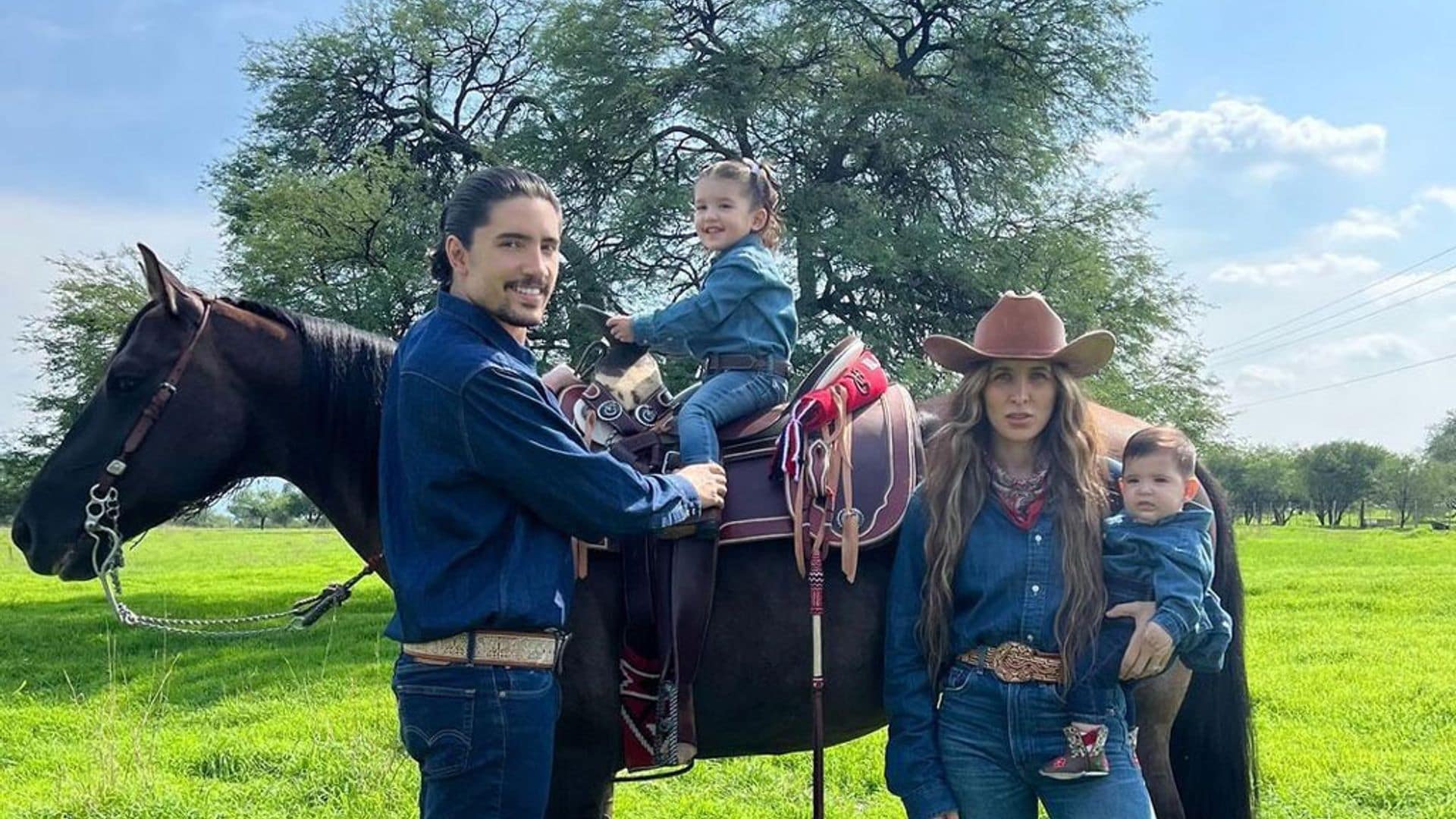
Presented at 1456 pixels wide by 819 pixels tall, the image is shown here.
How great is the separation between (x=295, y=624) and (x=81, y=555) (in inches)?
24.8

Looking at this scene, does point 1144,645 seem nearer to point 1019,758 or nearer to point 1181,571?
point 1181,571

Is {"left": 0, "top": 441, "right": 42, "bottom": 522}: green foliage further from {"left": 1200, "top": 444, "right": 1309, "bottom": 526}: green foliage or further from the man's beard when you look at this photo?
{"left": 1200, "top": 444, "right": 1309, "bottom": 526}: green foliage

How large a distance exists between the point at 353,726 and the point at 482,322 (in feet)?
16.9

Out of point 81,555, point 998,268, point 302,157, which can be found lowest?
point 81,555

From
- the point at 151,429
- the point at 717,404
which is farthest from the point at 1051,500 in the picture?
the point at 151,429

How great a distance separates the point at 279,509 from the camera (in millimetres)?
68625

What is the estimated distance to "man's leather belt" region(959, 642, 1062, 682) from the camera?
94.3 inches

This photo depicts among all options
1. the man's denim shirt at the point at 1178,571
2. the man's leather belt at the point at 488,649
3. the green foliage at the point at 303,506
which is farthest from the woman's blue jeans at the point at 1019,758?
the green foliage at the point at 303,506

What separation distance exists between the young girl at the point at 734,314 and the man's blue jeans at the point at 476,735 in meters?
1.15

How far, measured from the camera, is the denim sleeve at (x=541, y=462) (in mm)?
1961

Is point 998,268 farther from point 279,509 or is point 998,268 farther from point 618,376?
point 279,509

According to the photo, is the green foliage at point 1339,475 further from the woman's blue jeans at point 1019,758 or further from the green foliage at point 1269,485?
the woman's blue jeans at point 1019,758

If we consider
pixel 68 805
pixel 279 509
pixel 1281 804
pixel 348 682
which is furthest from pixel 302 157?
pixel 279 509

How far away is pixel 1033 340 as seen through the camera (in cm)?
258
